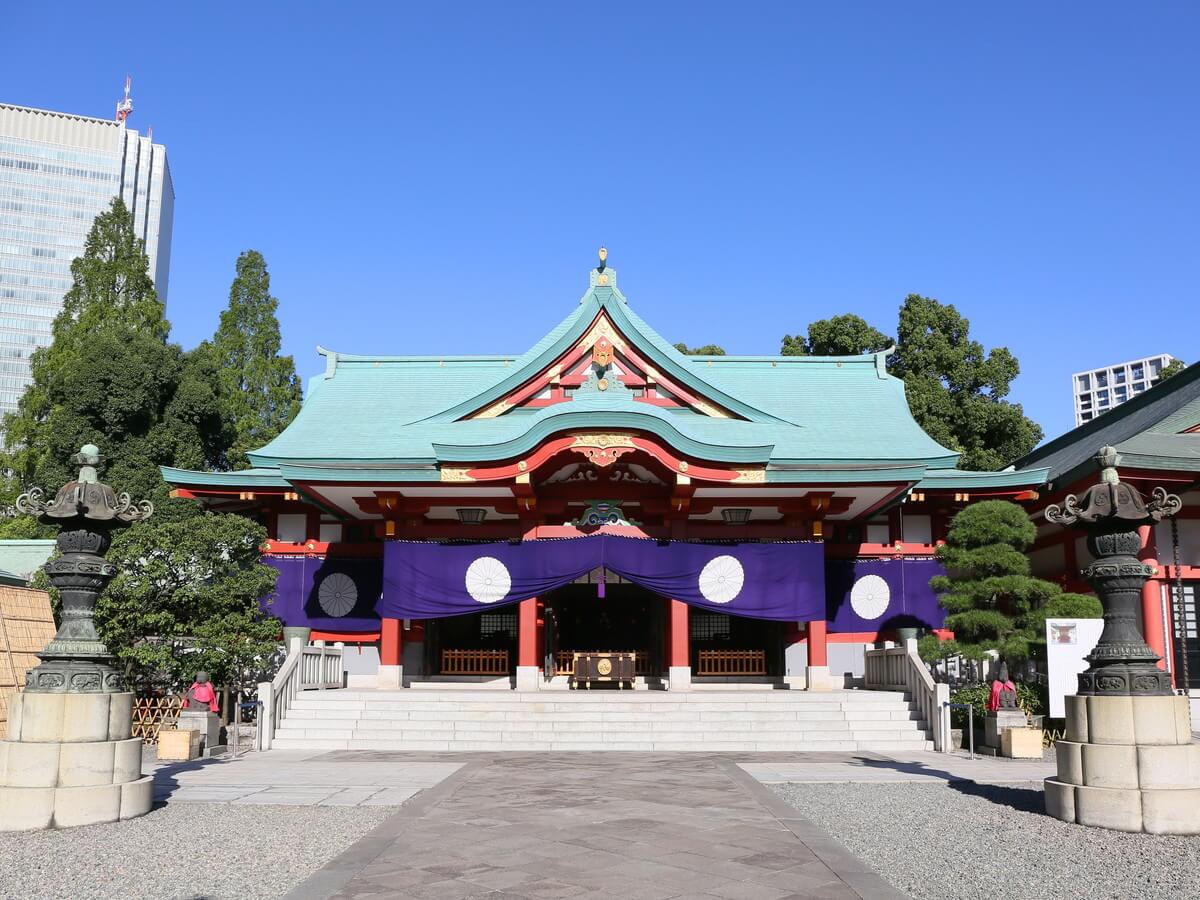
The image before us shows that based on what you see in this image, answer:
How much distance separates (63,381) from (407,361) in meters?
13.3

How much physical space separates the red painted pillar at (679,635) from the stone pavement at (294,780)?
6596mm

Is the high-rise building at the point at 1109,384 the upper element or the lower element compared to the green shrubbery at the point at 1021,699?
upper

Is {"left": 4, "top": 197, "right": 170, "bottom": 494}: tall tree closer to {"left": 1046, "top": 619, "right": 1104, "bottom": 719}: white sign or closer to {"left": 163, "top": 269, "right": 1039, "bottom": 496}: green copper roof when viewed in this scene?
{"left": 163, "top": 269, "right": 1039, "bottom": 496}: green copper roof

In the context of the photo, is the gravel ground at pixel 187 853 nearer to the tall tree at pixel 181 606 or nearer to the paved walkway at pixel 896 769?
the paved walkway at pixel 896 769

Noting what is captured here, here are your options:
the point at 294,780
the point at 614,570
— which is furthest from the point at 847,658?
Result: the point at 294,780

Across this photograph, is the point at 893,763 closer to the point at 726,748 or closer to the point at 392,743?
the point at 726,748

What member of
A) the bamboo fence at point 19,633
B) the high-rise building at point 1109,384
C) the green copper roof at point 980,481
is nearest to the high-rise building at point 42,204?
the bamboo fence at point 19,633

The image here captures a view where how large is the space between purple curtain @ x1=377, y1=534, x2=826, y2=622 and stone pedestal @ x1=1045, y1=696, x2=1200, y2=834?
10.7 m

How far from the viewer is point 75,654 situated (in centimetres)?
985

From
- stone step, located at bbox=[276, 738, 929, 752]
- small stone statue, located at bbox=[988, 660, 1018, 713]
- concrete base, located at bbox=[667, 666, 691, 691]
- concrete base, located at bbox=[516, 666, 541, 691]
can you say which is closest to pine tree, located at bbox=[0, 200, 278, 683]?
stone step, located at bbox=[276, 738, 929, 752]

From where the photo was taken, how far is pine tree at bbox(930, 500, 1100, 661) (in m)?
16.8

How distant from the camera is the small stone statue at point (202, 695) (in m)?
15.6

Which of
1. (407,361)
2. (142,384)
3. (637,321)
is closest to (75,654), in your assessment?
(637,321)

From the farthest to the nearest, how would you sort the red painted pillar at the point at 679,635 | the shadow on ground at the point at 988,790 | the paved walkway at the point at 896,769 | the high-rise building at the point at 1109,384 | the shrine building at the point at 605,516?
the high-rise building at the point at 1109,384 → the red painted pillar at the point at 679,635 → the shrine building at the point at 605,516 → the paved walkway at the point at 896,769 → the shadow on ground at the point at 988,790
